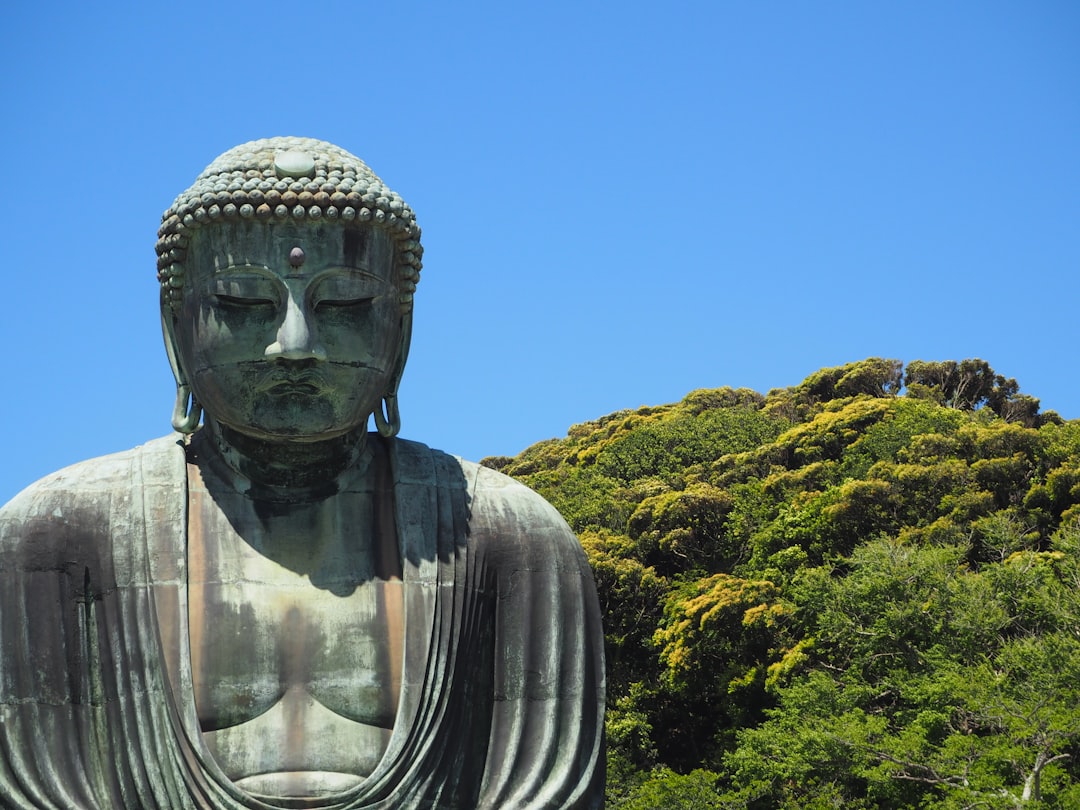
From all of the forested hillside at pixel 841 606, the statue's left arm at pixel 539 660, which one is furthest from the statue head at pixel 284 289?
the forested hillside at pixel 841 606

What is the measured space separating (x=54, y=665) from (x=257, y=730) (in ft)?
3.26

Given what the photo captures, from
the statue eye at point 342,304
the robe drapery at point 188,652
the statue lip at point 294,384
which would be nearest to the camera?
the robe drapery at point 188,652

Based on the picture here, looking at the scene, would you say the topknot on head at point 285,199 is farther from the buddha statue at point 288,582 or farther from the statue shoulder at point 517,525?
the statue shoulder at point 517,525

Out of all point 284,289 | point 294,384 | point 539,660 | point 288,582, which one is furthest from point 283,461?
point 539,660

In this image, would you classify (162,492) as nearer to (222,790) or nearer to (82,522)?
(82,522)

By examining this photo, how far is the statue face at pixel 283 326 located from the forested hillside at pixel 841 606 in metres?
25.0

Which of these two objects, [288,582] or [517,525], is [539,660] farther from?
[288,582]

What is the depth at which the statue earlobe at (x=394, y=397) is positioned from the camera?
933cm

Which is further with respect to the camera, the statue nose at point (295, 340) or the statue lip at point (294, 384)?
the statue lip at point (294, 384)

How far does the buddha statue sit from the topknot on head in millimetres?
13

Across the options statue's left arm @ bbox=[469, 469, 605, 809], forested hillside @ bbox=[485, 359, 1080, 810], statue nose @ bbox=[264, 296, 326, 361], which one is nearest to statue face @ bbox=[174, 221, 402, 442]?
statue nose @ bbox=[264, 296, 326, 361]

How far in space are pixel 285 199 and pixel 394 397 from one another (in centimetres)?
114

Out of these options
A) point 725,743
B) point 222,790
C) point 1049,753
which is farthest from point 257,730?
point 725,743

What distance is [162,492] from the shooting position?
9.11 meters
